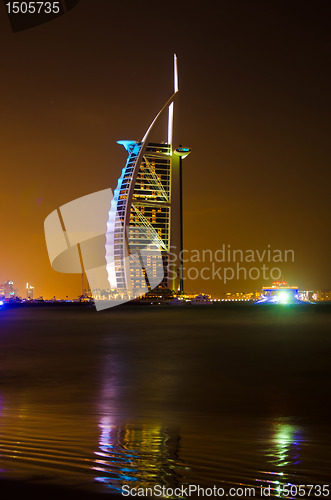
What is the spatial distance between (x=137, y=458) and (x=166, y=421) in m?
4.13

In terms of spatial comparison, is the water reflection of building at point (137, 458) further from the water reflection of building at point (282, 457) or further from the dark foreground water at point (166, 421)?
the water reflection of building at point (282, 457)

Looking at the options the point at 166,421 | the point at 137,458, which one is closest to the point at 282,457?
the point at 137,458

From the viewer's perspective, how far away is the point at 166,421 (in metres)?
11.8

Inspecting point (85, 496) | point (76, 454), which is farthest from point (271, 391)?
point (85, 496)

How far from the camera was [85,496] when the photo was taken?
613 cm

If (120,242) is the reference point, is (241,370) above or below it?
below

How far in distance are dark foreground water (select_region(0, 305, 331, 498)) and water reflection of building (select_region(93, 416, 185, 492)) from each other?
16 mm

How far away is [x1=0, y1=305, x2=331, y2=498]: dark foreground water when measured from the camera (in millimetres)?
6992

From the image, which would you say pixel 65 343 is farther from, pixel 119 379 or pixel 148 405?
pixel 148 405

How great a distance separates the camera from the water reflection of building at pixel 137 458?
22.0 feet

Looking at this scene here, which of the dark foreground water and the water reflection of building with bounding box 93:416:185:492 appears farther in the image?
the dark foreground water

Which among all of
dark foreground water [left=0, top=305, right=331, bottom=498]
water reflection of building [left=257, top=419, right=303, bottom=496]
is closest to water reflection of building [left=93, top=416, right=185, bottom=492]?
dark foreground water [left=0, top=305, right=331, bottom=498]

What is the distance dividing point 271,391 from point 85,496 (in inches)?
469

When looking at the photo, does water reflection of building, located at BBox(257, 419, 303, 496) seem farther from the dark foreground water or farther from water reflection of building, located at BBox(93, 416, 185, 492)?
water reflection of building, located at BBox(93, 416, 185, 492)
